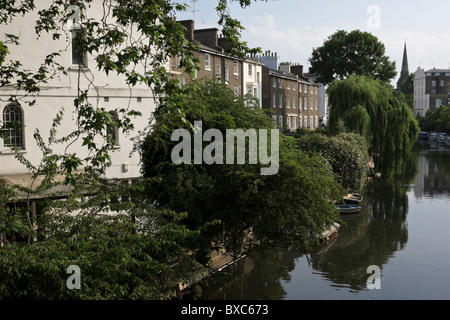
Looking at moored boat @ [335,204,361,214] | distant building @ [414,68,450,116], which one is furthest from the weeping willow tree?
distant building @ [414,68,450,116]

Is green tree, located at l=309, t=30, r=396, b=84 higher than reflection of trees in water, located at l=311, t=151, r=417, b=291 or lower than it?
higher

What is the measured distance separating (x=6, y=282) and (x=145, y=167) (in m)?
8.21

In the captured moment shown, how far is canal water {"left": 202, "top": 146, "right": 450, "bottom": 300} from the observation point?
46.0 feet

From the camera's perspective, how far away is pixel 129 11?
24.6 feet

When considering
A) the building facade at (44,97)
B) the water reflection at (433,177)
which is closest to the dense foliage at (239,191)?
the building facade at (44,97)

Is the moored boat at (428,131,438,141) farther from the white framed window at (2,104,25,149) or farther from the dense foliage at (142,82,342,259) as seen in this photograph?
the white framed window at (2,104,25,149)

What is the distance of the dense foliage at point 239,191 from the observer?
11922 mm

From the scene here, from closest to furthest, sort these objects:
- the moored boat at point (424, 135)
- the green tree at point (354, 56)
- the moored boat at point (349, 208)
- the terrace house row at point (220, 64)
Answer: the moored boat at point (349, 208) → the terrace house row at point (220, 64) → the green tree at point (354, 56) → the moored boat at point (424, 135)

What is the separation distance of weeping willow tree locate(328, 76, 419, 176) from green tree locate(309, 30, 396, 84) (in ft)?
77.8

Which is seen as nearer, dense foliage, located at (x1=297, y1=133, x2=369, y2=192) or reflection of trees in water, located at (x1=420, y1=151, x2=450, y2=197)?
dense foliage, located at (x1=297, y1=133, x2=369, y2=192)

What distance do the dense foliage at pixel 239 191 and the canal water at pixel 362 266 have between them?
210cm

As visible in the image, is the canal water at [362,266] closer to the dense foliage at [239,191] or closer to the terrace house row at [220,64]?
the dense foliage at [239,191]

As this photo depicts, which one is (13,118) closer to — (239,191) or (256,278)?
(239,191)

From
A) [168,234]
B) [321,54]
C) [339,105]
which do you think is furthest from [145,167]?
[321,54]
